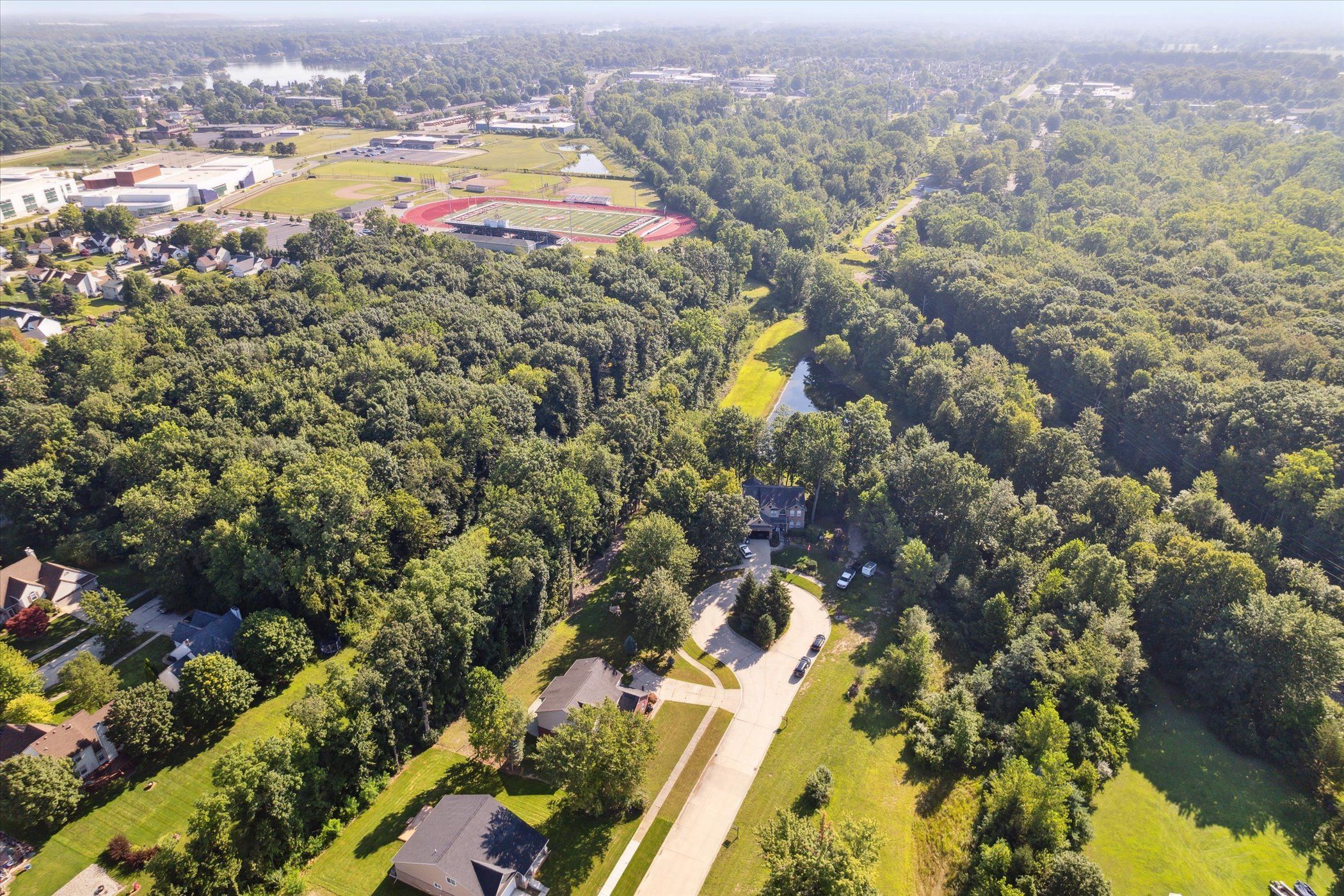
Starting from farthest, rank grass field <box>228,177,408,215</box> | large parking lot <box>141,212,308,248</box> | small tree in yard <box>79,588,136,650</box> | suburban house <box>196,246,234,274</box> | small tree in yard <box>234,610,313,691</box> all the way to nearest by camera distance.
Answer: grass field <box>228,177,408,215</box>
large parking lot <box>141,212,308,248</box>
suburban house <box>196,246,234,274</box>
small tree in yard <box>79,588,136,650</box>
small tree in yard <box>234,610,313,691</box>

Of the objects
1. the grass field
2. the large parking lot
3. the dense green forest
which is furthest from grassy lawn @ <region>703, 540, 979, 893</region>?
the grass field

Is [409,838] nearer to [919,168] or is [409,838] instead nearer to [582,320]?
[582,320]

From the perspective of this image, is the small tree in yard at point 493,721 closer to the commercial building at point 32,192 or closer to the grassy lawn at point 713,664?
the grassy lawn at point 713,664

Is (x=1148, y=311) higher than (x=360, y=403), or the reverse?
(x=1148, y=311)

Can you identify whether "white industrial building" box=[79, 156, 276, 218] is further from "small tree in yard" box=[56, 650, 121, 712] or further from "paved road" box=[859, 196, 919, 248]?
"paved road" box=[859, 196, 919, 248]

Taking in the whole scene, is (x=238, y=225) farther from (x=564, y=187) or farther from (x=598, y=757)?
(x=598, y=757)

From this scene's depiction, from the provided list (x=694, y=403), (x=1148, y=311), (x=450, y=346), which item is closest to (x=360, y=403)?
(x=450, y=346)


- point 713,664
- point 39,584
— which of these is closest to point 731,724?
point 713,664
